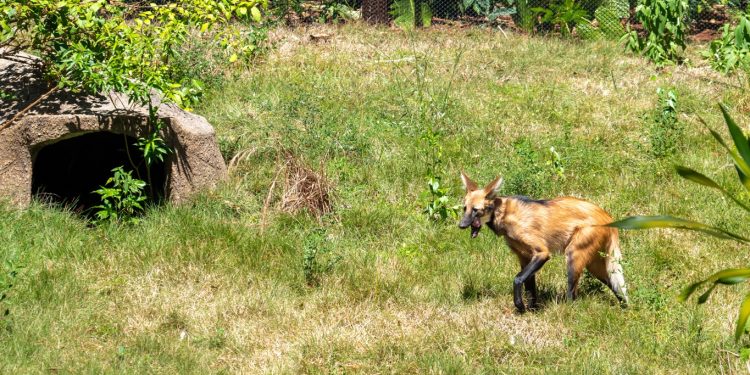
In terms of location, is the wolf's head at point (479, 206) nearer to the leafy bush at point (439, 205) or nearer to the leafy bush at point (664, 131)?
the leafy bush at point (439, 205)

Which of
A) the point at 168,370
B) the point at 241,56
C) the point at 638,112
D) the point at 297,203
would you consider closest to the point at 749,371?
the point at 168,370

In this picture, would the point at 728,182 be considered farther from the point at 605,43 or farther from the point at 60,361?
the point at 60,361

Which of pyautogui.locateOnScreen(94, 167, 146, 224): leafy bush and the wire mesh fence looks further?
the wire mesh fence

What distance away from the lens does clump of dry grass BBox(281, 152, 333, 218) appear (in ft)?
24.9

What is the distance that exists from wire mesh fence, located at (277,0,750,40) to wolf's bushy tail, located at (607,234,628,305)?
6595 millimetres

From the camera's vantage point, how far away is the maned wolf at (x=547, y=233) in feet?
20.4

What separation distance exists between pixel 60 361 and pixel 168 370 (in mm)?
592

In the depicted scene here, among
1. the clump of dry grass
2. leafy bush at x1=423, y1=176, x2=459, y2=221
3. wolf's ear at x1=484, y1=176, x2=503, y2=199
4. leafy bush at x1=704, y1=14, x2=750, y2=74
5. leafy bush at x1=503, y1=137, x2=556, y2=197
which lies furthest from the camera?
leafy bush at x1=704, y1=14, x2=750, y2=74

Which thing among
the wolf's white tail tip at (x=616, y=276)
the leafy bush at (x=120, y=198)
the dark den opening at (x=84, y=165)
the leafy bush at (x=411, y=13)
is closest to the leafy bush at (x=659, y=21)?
the wolf's white tail tip at (x=616, y=276)

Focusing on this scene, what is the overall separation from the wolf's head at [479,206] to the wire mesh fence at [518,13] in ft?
21.9

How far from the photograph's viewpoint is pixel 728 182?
8.20 meters

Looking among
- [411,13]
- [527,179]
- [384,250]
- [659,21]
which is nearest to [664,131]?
[659,21]

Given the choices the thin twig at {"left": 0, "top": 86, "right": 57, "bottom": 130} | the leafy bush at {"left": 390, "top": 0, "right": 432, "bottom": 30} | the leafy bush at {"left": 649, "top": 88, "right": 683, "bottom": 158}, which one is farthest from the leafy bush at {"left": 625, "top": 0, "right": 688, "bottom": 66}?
the thin twig at {"left": 0, "top": 86, "right": 57, "bottom": 130}

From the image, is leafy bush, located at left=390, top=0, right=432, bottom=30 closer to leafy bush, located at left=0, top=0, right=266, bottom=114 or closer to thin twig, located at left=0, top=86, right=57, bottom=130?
leafy bush, located at left=0, top=0, right=266, bottom=114
